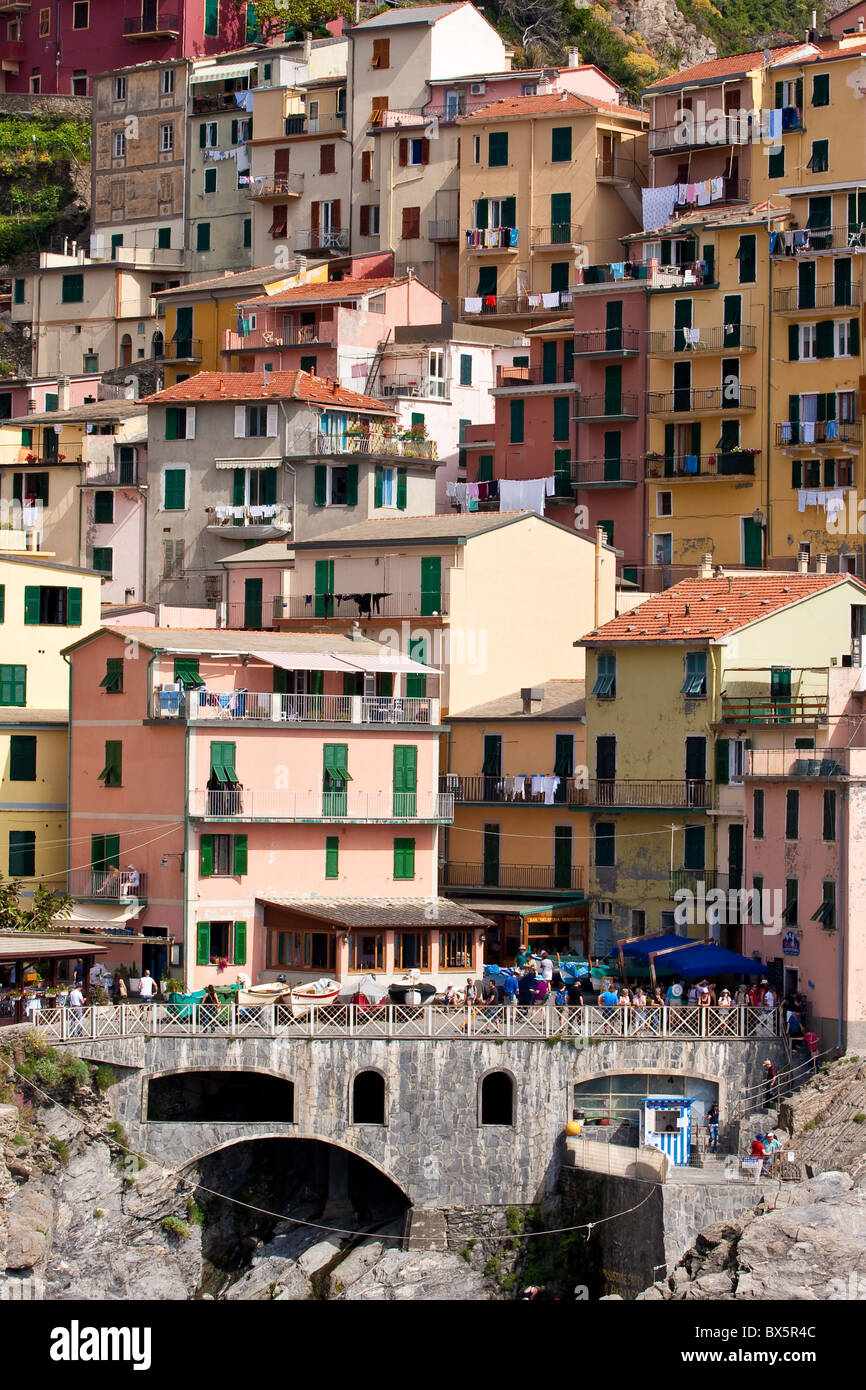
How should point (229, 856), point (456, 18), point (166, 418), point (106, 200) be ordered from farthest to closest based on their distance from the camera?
point (106, 200) < point (456, 18) < point (166, 418) < point (229, 856)

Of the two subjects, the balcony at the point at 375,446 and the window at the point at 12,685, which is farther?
the balcony at the point at 375,446

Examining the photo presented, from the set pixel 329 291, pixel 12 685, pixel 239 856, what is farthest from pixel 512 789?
pixel 329 291

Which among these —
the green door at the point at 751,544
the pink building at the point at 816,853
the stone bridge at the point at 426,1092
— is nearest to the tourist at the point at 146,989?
the stone bridge at the point at 426,1092

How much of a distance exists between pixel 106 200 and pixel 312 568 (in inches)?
1668

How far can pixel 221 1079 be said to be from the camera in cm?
6812

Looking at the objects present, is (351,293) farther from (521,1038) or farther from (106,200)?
(521,1038)

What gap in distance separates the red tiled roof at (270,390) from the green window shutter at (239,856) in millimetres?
25874

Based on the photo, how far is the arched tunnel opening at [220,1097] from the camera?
67.2m

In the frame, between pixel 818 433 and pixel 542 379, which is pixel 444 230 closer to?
pixel 542 379

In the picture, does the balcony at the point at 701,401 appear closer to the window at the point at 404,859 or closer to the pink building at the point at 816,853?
the pink building at the point at 816,853

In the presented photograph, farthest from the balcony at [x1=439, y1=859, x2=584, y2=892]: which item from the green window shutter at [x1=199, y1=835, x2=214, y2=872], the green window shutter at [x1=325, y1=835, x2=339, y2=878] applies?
the green window shutter at [x1=199, y1=835, x2=214, y2=872]

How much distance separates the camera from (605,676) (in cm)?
7794

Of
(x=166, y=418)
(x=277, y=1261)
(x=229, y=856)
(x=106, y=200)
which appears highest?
(x=106, y=200)
